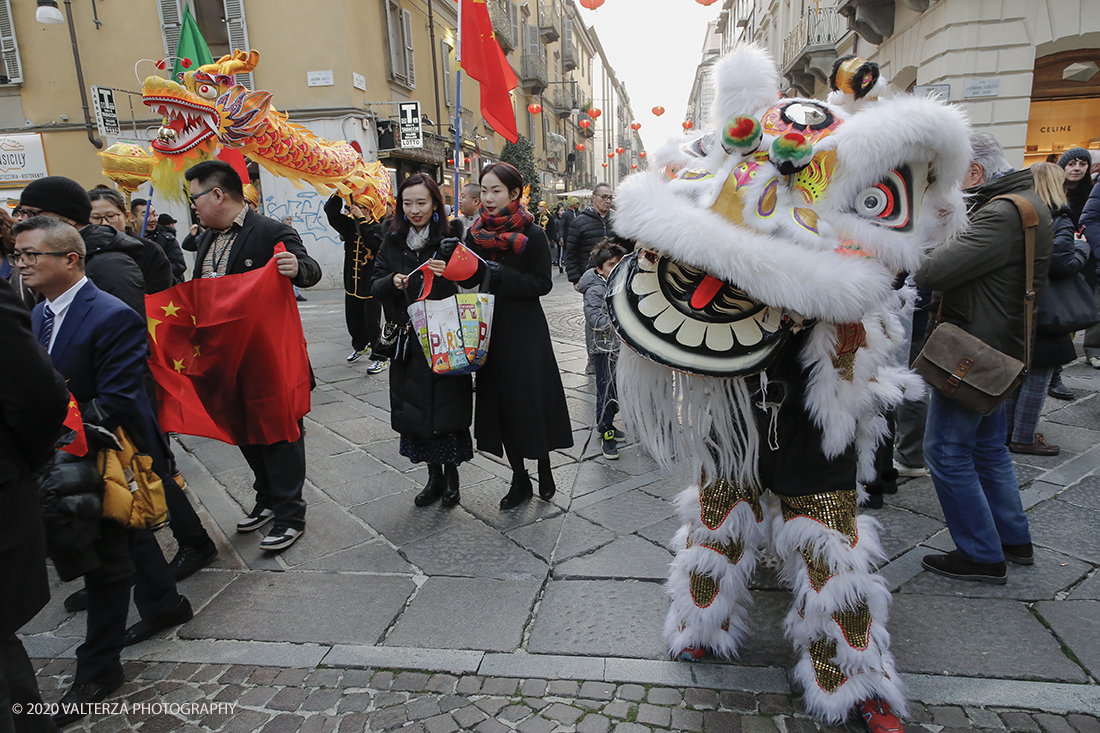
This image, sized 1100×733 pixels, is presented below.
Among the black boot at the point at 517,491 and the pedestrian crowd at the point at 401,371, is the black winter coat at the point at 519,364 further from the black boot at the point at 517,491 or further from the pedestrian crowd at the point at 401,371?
the black boot at the point at 517,491

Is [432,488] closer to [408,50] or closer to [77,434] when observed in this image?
[77,434]

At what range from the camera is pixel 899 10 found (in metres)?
10.9

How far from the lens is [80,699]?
7.04 feet

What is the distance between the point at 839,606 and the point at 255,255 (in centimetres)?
292

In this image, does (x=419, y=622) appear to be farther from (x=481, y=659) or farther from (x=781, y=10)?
(x=781, y=10)

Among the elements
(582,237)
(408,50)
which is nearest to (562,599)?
(582,237)

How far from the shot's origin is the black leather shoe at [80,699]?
2.10 metres

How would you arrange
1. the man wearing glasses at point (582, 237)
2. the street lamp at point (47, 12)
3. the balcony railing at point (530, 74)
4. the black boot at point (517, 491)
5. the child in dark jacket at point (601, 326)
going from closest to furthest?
1. the black boot at point (517, 491)
2. the child in dark jacket at point (601, 326)
3. the man wearing glasses at point (582, 237)
4. the street lamp at point (47, 12)
5. the balcony railing at point (530, 74)

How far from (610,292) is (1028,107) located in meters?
10.2

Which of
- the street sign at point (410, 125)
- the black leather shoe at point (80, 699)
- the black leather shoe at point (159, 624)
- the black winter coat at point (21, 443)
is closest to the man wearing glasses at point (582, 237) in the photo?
the black leather shoe at point (159, 624)

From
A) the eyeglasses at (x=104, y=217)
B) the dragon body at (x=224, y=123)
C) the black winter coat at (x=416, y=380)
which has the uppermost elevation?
the dragon body at (x=224, y=123)

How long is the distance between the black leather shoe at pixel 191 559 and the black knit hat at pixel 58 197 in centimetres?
157

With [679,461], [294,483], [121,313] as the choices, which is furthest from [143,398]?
[679,461]

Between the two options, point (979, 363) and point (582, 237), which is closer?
point (979, 363)
